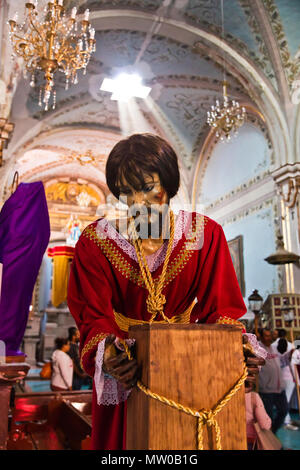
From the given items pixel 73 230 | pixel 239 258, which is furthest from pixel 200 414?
pixel 73 230

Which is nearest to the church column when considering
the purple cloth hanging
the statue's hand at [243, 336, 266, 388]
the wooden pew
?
the wooden pew

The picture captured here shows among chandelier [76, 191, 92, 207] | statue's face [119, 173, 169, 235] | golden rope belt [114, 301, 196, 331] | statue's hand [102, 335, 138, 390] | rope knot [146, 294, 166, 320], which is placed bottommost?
statue's hand [102, 335, 138, 390]

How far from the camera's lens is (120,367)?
93 cm

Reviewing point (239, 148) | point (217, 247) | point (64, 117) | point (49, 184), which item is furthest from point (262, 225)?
point (49, 184)

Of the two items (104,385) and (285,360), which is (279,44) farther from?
(104,385)

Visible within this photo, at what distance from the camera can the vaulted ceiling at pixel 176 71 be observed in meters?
7.56

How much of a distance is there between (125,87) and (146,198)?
9.25m

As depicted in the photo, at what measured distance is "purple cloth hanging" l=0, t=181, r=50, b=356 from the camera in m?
2.64

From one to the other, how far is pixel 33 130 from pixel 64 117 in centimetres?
113

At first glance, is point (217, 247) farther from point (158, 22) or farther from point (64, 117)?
point (64, 117)

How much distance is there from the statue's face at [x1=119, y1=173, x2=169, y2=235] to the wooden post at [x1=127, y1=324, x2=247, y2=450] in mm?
517

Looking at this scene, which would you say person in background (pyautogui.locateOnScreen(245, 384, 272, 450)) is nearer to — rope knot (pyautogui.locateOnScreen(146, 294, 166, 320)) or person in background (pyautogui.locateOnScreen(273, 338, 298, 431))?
rope knot (pyautogui.locateOnScreen(146, 294, 166, 320))

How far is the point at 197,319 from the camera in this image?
146cm
